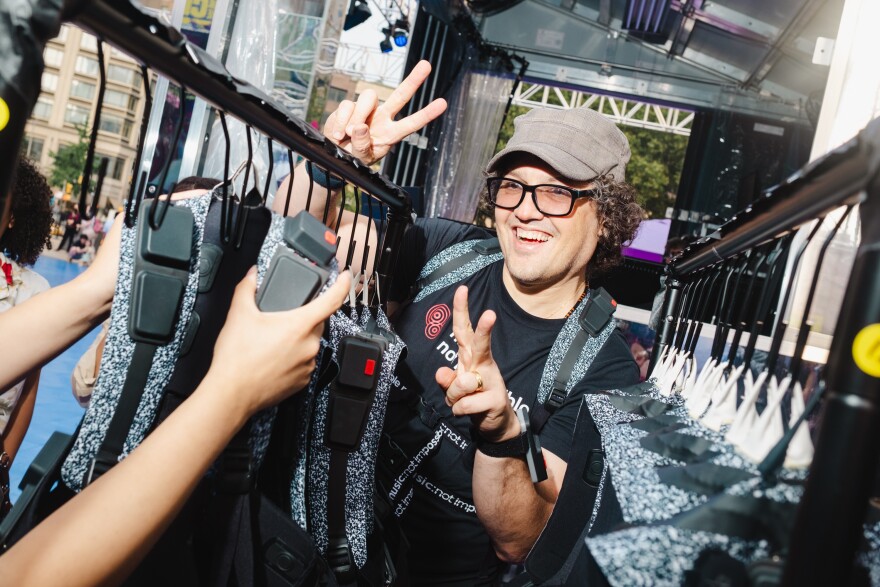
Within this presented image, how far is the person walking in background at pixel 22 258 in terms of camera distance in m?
2.42

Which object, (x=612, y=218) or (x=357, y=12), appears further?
(x=357, y=12)

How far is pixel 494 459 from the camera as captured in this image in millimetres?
1388

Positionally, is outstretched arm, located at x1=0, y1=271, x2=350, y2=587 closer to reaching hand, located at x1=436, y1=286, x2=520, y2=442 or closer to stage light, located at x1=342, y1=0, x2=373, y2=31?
reaching hand, located at x1=436, y1=286, x2=520, y2=442

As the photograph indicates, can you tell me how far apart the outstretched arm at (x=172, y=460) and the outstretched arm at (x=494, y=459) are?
46 cm

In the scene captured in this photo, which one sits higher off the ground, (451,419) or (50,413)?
(451,419)

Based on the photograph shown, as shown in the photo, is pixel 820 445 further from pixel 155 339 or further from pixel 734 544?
pixel 155 339

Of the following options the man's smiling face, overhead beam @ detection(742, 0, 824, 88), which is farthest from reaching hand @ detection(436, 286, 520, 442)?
overhead beam @ detection(742, 0, 824, 88)

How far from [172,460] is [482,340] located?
0.67 metres

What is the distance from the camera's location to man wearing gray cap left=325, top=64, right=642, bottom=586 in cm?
168

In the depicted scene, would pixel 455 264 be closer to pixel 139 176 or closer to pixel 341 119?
pixel 341 119

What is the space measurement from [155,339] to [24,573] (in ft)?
0.99

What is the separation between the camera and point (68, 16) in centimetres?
57

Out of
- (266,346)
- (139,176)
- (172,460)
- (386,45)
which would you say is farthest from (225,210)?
(386,45)

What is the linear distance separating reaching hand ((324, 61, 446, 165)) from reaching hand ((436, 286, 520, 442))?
0.40 m
